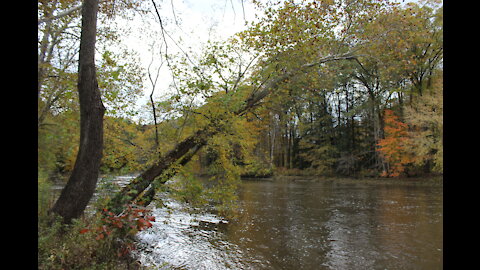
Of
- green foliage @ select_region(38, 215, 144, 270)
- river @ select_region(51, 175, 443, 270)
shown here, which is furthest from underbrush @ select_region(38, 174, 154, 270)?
river @ select_region(51, 175, 443, 270)

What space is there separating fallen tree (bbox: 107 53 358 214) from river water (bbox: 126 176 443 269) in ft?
3.10

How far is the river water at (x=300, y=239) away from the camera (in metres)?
6.72

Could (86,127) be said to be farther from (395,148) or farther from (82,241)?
(395,148)

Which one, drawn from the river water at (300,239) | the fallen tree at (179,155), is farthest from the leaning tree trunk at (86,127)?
the river water at (300,239)

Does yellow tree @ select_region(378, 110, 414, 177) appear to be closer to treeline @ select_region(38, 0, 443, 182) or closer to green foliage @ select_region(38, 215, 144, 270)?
treeline @ select_region(38, 0, 443, 182)

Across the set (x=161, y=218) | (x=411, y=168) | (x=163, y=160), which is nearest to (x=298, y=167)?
(x=411, y=168)

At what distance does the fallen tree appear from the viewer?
690 centimetres

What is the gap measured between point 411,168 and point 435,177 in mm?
2316

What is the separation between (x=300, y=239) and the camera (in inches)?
336

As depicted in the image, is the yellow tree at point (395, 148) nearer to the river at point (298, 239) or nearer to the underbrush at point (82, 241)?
the river at point (298, 239)

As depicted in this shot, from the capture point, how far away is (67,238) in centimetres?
464
